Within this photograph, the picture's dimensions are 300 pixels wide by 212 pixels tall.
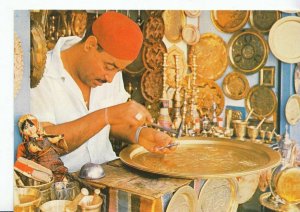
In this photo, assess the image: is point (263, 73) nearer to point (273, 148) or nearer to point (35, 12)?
point (273, 148)

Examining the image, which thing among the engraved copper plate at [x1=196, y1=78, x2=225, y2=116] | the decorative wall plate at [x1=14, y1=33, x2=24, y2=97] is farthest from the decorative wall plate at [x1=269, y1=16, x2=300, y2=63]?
the decorative wall plate at [x1=14, y1=33, x2=24, y2=97]

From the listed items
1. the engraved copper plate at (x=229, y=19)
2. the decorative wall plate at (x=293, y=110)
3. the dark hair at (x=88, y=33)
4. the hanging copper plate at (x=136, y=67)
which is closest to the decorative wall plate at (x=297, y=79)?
the decorative wall plate at (x=293, y=110)

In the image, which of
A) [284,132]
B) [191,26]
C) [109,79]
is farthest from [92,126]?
[284,132]

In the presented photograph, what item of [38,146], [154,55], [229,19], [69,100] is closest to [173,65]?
[154,55]

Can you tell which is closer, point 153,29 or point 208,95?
point 153,29

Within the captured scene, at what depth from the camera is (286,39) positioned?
2283 millimetres

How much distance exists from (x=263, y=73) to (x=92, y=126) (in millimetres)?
1050

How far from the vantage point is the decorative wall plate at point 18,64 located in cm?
205

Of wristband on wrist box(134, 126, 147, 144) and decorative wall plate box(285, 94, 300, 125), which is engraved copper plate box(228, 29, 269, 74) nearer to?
decorative wall plate box(285, 94, 300, 125)

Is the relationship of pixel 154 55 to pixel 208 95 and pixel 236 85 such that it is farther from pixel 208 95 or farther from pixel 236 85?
pixel 236 85

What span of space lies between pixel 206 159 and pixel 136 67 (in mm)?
636

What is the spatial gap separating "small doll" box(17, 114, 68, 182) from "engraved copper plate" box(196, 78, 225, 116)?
870 mm

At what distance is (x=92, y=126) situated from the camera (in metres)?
2.18

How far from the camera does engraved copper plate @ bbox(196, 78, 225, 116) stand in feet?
8.02
